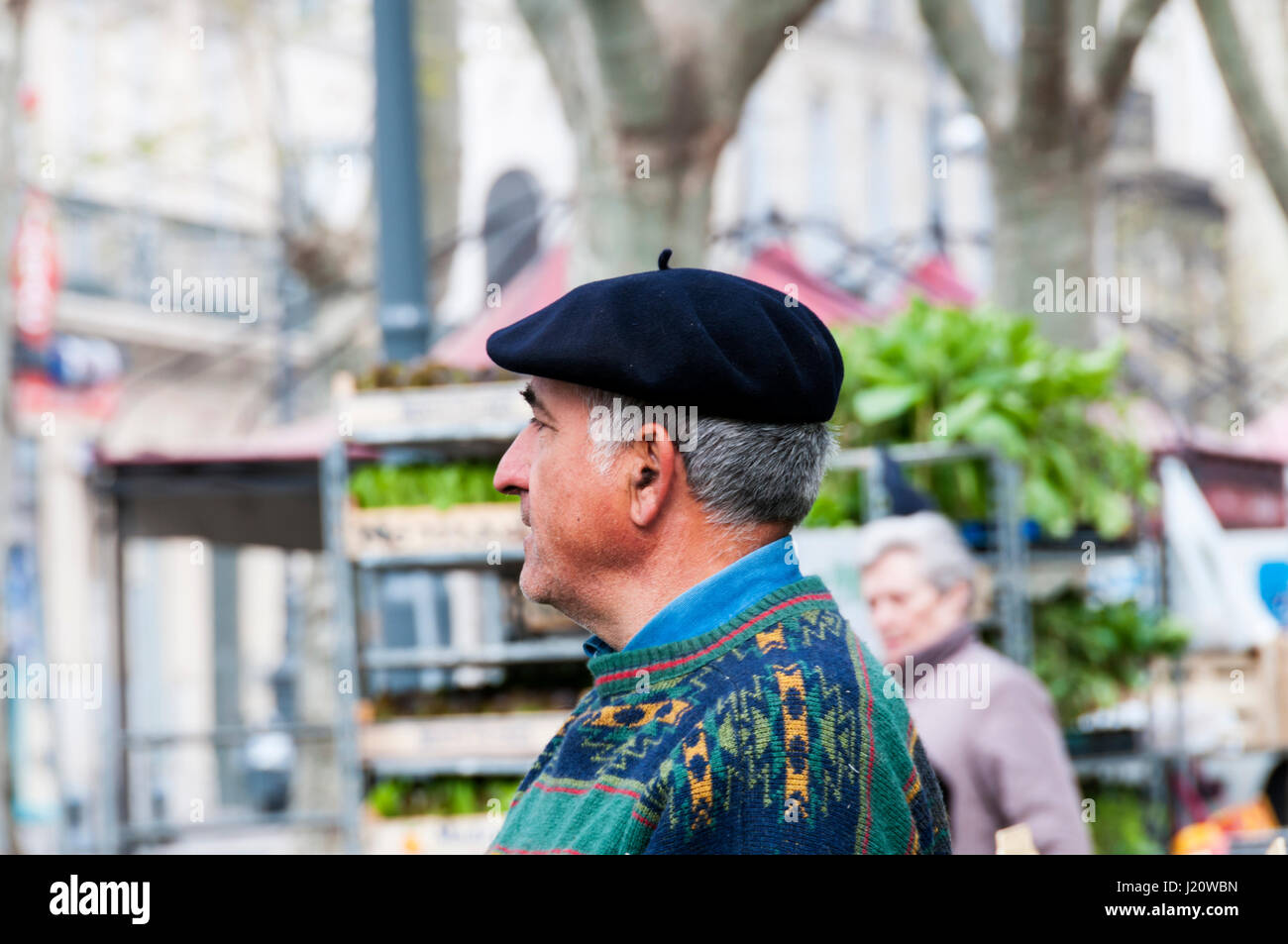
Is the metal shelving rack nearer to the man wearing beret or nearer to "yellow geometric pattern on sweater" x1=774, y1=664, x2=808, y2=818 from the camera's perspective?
the man wearing beret

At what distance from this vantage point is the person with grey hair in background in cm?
385

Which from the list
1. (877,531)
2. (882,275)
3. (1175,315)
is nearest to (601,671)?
(877,531)

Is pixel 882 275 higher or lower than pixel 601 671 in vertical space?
higher

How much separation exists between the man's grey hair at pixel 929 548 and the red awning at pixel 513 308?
11.8 feet

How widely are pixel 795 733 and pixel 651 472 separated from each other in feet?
1.12

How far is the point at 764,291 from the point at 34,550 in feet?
62.1

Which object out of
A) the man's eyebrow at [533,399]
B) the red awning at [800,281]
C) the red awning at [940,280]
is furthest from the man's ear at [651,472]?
the red awning at [940,280]

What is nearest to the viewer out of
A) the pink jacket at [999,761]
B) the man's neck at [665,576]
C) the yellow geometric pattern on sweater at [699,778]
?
the yellow geometric pattern on sweater at [699,778]

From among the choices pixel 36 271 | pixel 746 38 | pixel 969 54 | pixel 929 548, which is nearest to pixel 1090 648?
pixel 929 548

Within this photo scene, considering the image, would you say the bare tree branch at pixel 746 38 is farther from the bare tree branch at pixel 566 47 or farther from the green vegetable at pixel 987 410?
the green vegetable at pixel 987 410

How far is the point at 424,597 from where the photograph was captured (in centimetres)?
859

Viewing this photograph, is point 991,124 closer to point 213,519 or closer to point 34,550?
point 213,519

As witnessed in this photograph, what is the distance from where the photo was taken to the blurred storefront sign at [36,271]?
16.3 m

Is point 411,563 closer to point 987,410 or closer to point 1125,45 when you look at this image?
point 987,410
